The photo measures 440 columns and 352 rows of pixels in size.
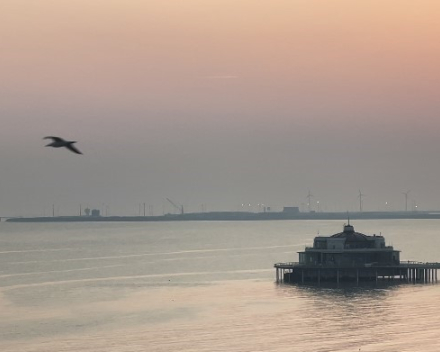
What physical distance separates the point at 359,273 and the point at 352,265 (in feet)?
3.26

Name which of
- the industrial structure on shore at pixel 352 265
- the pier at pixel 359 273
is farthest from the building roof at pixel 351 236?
the pier at pixel 359 273

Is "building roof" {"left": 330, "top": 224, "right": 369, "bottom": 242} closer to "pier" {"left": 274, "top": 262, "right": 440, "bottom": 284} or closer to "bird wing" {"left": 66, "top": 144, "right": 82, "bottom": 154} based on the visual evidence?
"pier" {"left": 274, "top": 262, "right": 440, "bottom": 284}

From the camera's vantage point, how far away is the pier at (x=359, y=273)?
121 meters

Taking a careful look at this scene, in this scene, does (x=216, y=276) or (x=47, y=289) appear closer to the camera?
(x=47, y=289)

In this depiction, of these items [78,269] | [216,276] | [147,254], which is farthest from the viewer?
[147,254]

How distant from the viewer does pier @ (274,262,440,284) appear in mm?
120562

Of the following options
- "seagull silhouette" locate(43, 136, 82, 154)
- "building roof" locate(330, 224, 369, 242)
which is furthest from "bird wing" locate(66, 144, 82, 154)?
"building roof" locate(330, 224, 369, 242)

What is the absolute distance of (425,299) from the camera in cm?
10269

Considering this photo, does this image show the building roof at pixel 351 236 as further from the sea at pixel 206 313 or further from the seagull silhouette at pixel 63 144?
the seagull silhouette at pixel 63 144

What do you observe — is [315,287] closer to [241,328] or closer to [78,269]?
[241,328]

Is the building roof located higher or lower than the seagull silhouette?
lower

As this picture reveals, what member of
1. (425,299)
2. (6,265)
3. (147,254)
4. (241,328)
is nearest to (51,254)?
(147,254)

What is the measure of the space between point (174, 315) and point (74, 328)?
9.39 metres

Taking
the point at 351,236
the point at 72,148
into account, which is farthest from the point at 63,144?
the point at 351,236
